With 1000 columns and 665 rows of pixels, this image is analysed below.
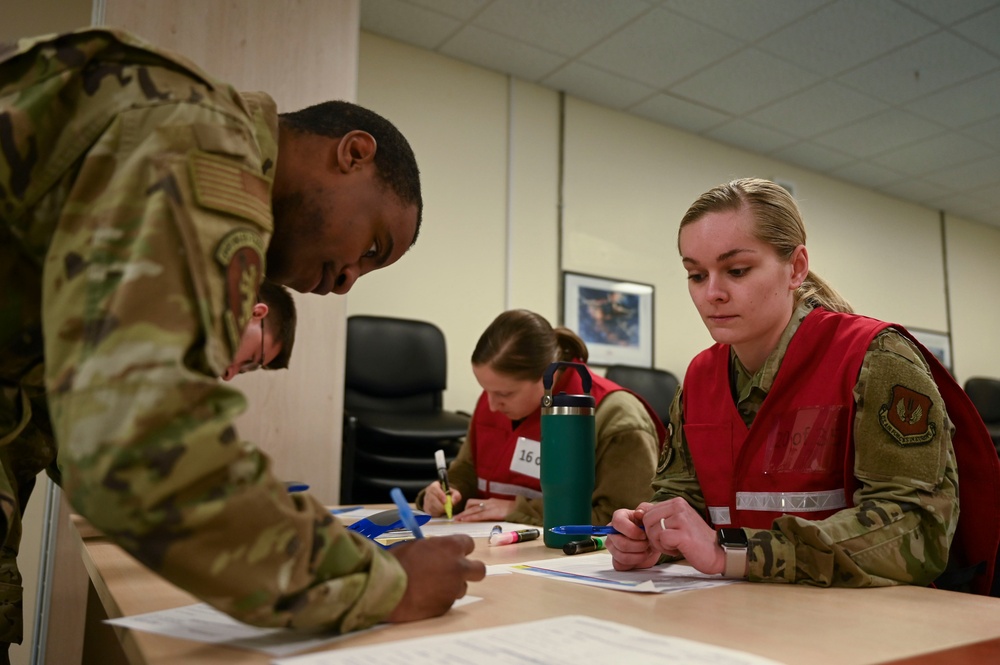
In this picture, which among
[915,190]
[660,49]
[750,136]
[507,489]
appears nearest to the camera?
[507,489]

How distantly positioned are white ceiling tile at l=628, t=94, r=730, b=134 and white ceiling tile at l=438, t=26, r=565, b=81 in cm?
75

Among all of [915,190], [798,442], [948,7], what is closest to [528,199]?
[948,7]

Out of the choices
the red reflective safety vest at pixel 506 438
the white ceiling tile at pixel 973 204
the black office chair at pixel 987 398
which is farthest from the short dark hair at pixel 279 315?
the white ceiling tile at pixel 973 204

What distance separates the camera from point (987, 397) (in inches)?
204

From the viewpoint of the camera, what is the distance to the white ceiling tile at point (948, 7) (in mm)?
3316

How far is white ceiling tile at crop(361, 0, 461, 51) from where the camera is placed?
11.4 ft

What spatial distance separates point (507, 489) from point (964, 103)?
391 cm

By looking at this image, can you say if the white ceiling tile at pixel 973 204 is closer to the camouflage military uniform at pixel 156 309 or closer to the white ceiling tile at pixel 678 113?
the white ceiling tile at pixel 678 113

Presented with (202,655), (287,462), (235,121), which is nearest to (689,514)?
(202,655)

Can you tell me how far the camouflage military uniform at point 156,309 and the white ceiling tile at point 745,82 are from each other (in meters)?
3.71

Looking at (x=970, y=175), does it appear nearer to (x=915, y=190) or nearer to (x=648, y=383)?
(x=915, y=190)

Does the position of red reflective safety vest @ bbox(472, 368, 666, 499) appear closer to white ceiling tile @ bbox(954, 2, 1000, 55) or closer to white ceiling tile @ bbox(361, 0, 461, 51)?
white ceiling tile @ bbox(361, 0, 461, 51)

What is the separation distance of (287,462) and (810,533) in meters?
1.87

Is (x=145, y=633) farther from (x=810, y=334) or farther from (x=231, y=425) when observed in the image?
(x=810, y=334)
